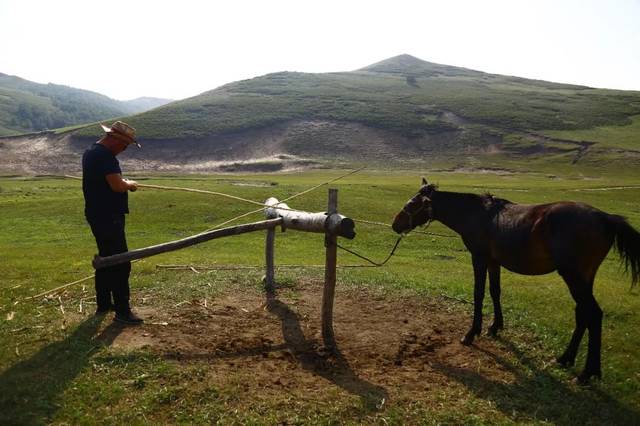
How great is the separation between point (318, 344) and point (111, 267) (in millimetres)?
3836

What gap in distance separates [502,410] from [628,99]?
451 ft

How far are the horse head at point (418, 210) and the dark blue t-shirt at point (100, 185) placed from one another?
198 inches

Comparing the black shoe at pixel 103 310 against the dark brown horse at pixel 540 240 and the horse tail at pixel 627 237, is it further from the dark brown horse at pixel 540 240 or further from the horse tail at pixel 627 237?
the horse tail at pixel 627 237

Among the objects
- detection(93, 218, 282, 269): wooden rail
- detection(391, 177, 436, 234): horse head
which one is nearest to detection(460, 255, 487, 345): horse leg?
detection(391, 177, 436, 234): horse head

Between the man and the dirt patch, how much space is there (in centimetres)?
76

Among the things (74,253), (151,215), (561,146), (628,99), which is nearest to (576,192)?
(151,215)

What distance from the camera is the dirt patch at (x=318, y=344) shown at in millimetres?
6785

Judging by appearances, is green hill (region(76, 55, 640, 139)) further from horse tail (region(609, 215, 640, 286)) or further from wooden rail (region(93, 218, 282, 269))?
horse tail (region(609, 215, 640, 286))

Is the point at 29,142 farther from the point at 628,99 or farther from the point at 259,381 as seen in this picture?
the point at 628,99

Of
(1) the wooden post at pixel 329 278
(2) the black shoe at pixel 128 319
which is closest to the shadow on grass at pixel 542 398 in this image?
(1) the wooden post at pixel 329 278

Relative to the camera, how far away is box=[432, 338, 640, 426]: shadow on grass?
6.04 meters

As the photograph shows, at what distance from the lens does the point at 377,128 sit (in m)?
90.7

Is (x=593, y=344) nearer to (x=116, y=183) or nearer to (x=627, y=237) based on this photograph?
(x=627, y=237)

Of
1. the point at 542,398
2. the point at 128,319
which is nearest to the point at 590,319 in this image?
the point at 542,398
